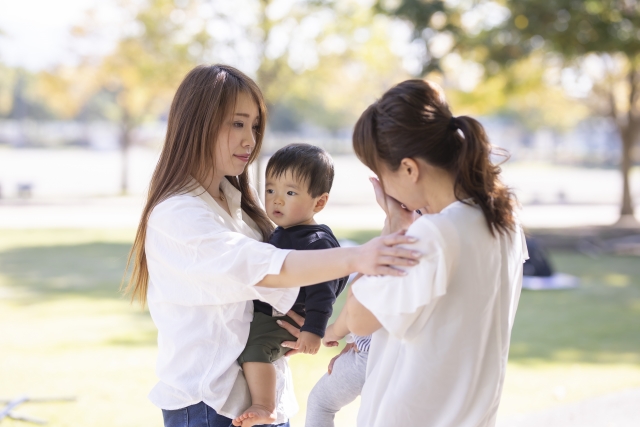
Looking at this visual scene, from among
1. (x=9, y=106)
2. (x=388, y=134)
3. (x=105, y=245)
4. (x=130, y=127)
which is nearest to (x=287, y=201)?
(x=388, y=134)

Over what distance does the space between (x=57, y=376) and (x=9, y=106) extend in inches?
2590

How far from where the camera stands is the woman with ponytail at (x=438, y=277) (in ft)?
5.75

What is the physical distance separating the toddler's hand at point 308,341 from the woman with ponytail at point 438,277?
0.37 m

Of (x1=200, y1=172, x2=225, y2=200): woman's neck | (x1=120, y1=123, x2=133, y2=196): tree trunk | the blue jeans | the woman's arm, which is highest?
(x1=200, y1=172, x2=225, y2=200): woman's neck

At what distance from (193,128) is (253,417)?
894 millimetres

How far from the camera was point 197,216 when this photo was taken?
2102mm

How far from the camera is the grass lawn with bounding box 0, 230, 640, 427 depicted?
17.7 feet

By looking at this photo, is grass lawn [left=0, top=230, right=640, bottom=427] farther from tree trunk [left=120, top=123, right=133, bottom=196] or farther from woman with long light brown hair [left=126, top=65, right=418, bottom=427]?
tree trunk [left=120, top=123, right=133, bottom=196]

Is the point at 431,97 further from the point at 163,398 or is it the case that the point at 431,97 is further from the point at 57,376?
the point at 57,376

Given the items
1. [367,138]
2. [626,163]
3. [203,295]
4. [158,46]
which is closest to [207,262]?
[203,295]

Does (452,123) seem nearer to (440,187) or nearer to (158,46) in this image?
(440,187)

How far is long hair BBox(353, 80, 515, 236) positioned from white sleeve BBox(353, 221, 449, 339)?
183 millimetres

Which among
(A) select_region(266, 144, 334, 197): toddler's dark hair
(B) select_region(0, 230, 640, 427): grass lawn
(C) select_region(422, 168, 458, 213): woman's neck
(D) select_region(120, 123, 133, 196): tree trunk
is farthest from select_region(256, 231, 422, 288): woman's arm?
(D) select_region(120, 123, 133, 196): tree trunk

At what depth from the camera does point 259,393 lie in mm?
2234
